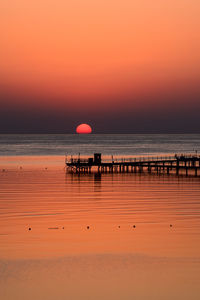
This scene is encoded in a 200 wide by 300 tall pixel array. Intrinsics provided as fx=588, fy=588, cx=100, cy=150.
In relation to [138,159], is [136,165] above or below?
below

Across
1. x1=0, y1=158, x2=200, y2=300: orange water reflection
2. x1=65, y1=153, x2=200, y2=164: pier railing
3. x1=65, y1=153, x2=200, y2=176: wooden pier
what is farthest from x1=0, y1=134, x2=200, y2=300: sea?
x1=65, y1=153, x2=200, y2=164: pier railing

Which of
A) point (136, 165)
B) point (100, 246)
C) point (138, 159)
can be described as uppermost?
point (138, 159)

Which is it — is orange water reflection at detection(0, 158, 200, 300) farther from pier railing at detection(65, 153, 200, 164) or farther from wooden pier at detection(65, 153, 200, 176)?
pier railing at detection(65, 153, 200, 164)

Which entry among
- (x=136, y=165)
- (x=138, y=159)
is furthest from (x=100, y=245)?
(x=138, y=159)

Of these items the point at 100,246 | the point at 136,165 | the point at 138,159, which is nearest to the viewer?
the point at 100,246

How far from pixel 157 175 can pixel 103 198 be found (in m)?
32.6

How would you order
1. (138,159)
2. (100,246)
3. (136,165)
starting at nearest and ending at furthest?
(100,246), (136,165), (138,159)

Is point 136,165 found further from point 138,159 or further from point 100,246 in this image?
point 100,246

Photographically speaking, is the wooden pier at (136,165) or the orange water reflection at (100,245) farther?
the wooden pier at (136,165)

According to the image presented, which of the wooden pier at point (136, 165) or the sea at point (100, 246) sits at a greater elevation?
the wooden pier at point (136, 165)

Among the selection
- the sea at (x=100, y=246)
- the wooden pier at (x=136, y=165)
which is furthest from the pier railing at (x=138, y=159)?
the sea at (x=100, y=246)

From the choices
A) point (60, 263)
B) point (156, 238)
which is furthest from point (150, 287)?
point (156, 238)

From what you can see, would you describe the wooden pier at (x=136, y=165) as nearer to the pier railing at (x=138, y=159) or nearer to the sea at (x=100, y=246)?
the pier railing at (x=138, y=159)

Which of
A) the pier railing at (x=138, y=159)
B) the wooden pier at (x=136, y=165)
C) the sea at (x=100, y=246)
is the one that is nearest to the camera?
the sea at (x=100, y=246)
